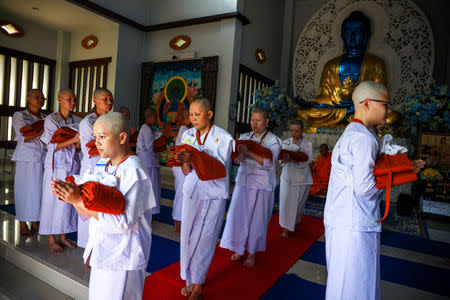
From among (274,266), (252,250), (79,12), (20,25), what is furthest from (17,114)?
(20,25)

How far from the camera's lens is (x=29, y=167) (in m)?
3.54

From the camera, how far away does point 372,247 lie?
5.48 ft

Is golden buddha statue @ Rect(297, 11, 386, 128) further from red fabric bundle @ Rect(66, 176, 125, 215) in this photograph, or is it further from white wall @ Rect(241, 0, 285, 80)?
red fabric bundle @ Rect(66, 176, 125, 215)

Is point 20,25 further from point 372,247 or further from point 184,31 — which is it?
point 372,247

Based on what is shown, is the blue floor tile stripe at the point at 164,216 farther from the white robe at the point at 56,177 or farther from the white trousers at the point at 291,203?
the white trousers at the point at 291,203

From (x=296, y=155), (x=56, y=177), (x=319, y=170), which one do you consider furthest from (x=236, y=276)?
(x=319, y=170)

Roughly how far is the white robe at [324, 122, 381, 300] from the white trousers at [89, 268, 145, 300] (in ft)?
3.92

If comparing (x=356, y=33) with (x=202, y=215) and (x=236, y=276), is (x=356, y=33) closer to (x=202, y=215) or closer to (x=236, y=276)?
(x=236, y=276)

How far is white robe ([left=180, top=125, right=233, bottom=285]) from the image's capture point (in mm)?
2295

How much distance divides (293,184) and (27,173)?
11.3 feet

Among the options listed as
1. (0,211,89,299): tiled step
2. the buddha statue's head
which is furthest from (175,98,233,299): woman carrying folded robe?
the buddha statue's head

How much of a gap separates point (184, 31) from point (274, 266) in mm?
6432

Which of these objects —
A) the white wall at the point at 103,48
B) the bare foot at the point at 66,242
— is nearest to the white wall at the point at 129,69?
the white wall at the point at 103,48

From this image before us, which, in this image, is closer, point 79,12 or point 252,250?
point 252,250
